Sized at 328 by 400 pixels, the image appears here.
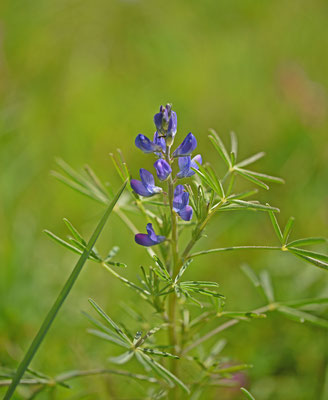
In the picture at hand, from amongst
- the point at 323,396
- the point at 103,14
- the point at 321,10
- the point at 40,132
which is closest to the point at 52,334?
the point at 323,396

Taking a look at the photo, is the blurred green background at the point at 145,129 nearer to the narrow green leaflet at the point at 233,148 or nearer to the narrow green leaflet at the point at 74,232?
the narrow green leaflet at the point at 74,232

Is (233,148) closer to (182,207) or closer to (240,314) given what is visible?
(182,207)

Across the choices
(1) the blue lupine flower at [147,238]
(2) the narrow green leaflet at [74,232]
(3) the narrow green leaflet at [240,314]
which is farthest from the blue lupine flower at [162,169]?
(3) the narrow green leaflet at [240,314]

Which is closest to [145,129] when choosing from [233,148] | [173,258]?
[233,148]

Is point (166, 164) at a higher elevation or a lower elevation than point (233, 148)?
lower

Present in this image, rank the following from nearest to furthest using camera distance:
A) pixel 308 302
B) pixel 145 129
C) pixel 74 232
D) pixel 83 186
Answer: pixel 74 232 → pixel 308 302 → pixel 83 186 → pixel 145 129

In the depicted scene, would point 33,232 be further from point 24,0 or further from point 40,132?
point 24,0
